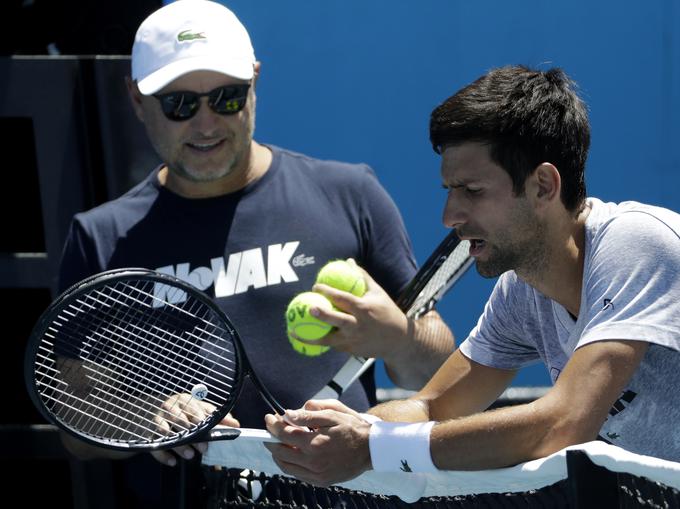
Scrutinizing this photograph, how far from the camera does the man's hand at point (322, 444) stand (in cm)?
256

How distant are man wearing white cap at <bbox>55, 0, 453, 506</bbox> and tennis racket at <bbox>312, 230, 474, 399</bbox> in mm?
54

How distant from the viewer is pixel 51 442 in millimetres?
4117

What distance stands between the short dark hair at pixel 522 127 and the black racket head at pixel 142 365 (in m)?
0.64

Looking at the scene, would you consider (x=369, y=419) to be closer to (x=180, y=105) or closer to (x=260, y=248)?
(x=260, y=248)

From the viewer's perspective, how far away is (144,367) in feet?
10.6

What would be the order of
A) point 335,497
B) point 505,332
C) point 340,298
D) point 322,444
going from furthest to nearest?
1. point 340,298
2. point 505,332
3. point 335,497
4. point 322,444

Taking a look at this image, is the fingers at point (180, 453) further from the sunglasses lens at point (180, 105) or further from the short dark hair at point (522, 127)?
the sunglasses lens at point (180, 105)

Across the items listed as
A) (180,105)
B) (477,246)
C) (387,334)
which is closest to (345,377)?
(387,334)

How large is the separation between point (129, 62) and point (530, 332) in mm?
1711

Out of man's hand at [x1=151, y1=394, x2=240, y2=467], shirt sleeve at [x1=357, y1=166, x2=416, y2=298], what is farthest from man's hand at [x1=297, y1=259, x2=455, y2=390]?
man's hand at [x1=151, y1=394, x2=240, y2=467]

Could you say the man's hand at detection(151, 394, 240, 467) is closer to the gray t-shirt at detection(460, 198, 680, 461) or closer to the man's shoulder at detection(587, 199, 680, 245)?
the gray t-shirt at detection(460, 198, 680, 461)

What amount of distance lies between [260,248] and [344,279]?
34 cm

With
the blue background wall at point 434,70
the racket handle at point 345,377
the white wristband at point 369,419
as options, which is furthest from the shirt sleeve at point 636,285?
the blue background wall at point 434,70

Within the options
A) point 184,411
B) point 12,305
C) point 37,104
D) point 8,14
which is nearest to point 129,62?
point 37,104
